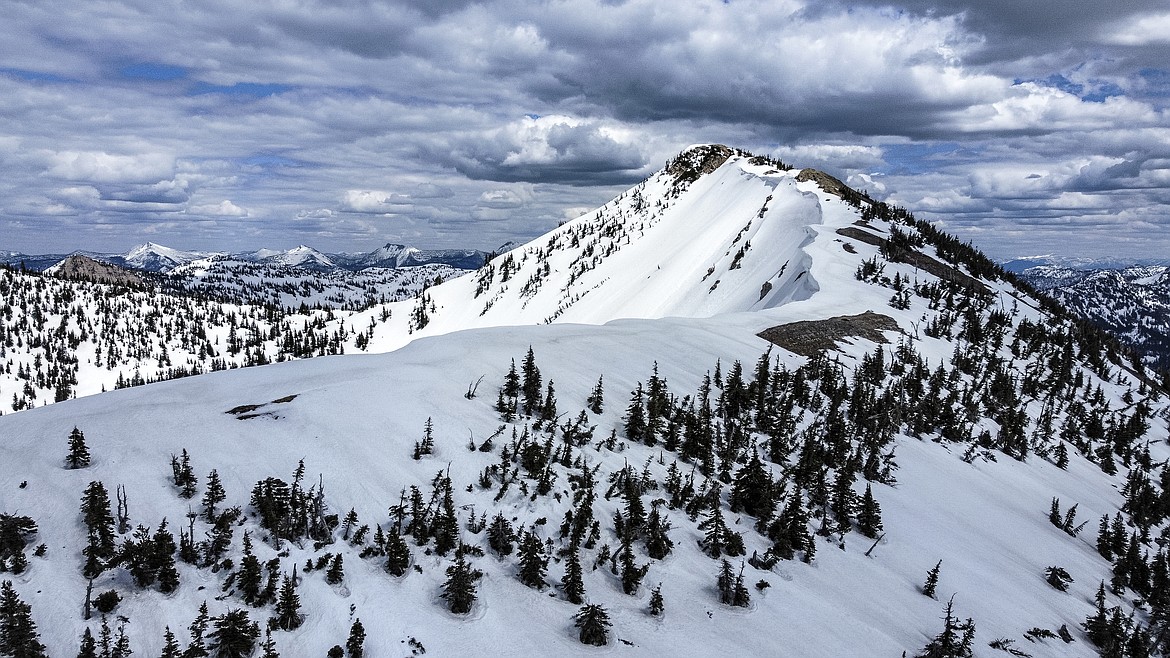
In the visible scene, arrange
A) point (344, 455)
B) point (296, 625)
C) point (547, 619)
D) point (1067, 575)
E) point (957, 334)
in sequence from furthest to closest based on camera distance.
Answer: point (957, 334) → point (1067, 575) → point (344, 455) → point (547, 619) → point (296, 625)

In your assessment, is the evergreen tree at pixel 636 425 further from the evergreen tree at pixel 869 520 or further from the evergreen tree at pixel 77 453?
the evergreen tree at pixel 77 453

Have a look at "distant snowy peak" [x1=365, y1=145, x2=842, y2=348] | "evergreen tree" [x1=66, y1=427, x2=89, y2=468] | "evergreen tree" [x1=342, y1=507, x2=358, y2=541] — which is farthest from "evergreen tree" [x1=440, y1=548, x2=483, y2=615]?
"distant snowy peak" [x1=365, y1=145, x2=842, y2=348]

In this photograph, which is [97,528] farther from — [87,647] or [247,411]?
[247,411]

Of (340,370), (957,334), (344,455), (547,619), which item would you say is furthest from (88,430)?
(957,334)

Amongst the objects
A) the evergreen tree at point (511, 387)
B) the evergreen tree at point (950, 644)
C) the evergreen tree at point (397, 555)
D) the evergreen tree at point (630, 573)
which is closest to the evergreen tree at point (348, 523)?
the evergreen tree at point (397, 555)

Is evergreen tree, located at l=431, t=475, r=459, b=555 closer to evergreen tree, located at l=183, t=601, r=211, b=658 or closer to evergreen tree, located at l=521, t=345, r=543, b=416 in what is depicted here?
evergreen tree, located at l=183, t=601, r=211, b=658

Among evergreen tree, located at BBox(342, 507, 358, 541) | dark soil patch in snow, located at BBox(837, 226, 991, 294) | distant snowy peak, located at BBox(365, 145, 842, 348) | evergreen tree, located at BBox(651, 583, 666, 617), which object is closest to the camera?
evergreen tree, located at BBox(651, 583, 666, 617)

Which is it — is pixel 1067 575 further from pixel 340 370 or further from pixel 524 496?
pixel 340 370
